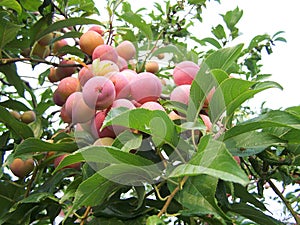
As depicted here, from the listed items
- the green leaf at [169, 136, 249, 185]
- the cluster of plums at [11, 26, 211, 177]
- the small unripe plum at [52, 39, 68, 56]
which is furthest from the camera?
the small unripe plum at [52, 39, 68, 56]

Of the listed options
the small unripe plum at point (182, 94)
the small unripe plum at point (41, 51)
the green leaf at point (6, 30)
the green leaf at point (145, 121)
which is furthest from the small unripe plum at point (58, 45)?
the green leaf at point (145, 121)

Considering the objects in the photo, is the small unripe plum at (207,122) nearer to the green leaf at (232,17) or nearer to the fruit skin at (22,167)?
the fruit skin at (22,167)

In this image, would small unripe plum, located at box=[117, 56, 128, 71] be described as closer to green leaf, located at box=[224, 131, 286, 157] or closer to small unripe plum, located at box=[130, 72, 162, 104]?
small unripe plum, located at box=[130, 72, 162, 104]

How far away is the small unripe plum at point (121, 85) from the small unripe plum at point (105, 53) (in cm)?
8

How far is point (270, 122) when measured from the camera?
523 mm

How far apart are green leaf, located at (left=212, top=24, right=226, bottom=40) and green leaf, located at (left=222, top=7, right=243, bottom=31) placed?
59 millimetres

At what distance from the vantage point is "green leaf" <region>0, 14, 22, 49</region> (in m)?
0.93

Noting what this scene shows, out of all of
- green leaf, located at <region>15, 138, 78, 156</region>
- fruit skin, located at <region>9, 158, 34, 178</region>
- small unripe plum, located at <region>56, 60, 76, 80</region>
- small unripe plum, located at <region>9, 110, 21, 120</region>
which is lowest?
small unripe plum, located at <region>9, 110, 21, 120</region>

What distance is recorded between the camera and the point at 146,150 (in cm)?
60

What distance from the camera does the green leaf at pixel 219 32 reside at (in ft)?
4.36

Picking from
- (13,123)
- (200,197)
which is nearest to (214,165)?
(200,197)

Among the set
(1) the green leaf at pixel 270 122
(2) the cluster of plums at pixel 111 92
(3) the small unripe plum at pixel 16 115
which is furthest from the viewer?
(3) the small unripe plum at pixel 16 115

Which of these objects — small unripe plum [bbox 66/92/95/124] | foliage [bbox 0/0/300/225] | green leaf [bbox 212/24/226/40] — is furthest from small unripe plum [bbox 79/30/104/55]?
green leaf [bbox 212/24/226/40]

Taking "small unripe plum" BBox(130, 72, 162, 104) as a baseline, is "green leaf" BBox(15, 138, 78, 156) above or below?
below
